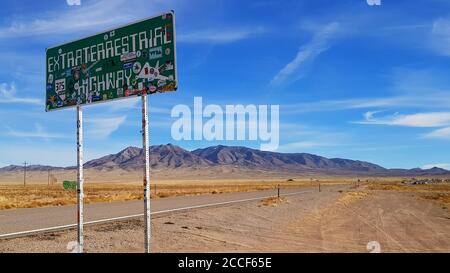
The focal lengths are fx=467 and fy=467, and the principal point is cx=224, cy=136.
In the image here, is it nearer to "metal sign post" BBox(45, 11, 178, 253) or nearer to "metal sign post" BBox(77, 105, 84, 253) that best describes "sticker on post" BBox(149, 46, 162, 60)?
"metal sign post" BBox(45, 11, 178, 253)

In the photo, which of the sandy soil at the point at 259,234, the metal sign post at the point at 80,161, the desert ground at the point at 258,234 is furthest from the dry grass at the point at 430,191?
the metal sign post at the point at 80,161

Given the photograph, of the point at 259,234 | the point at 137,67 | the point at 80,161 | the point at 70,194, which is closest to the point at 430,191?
the point at 70,194

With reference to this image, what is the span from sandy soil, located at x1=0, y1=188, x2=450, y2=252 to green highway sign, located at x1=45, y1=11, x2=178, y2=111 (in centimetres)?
498

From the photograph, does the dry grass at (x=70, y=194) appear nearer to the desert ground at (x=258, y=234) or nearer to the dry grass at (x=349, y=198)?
the desert ground at (x=258, y=234)

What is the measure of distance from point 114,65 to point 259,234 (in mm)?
10036

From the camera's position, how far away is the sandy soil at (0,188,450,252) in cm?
1382

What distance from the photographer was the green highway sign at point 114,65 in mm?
8789

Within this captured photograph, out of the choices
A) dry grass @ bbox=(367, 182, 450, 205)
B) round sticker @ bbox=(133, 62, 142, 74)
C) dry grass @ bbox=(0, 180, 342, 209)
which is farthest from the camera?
dry grass @ bbox=(367, 182, 450, 205)

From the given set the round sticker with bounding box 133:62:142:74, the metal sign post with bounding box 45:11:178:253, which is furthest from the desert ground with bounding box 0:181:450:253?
the round sticker with bounding box 133:62:142:74

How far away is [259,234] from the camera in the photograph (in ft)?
57.2

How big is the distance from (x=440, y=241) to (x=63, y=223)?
14611 millimetres
